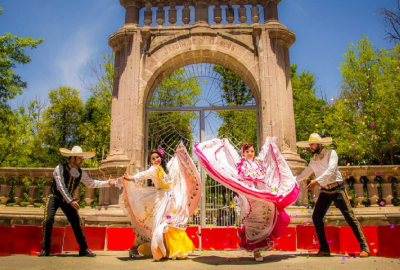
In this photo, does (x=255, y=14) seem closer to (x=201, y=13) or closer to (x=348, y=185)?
(x=201, y=13)

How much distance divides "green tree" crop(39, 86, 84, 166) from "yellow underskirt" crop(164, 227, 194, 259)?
84.3ft

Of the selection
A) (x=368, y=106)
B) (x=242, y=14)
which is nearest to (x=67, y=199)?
(x=242, y=14)

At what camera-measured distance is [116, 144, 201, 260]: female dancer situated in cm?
540

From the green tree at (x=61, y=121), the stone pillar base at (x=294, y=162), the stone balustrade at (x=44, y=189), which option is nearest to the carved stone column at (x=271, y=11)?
the stone pillar base at (x=294, y=162)

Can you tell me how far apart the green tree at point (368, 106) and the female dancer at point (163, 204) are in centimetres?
1414

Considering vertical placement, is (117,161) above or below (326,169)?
above

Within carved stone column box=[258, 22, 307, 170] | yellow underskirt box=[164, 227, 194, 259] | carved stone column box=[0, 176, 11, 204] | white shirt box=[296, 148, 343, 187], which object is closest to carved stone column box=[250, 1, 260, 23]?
carved stone column box=[258, 22, 307, 170]

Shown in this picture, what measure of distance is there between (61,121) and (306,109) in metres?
20.3

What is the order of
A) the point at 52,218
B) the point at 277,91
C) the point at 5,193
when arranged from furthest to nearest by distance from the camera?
1. the point at 277,91
2. the point at 5,193
3. the point at 52,218

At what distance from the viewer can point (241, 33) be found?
9578 millimetres

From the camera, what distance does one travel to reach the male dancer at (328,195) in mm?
5410

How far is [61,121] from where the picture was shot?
30.2 meters

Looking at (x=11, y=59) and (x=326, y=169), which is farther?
(x=11, y=59)

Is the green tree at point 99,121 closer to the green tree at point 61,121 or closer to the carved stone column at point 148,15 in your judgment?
the green tree at point 61,121
